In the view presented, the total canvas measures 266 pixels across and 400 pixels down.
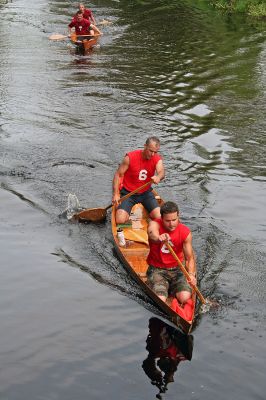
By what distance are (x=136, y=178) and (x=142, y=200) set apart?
52cm

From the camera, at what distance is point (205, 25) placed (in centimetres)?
3256

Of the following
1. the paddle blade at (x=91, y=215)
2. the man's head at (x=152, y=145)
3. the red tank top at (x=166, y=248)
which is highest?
the man's head at (x=152, y=145)

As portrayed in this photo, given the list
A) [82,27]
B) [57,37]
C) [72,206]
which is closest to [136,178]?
[72,206]

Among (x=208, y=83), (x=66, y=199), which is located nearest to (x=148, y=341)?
(x=66, y=199)

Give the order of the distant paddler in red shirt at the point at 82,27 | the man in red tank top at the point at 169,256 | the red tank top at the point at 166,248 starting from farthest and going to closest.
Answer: the distant paddler in red shirt at the point at 82,27, the red tank top at the point at 166,248, the man in red tank top at the point at 169,256

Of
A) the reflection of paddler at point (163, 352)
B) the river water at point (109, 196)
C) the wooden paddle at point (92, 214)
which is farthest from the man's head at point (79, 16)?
the reflection of paddler at point (163, 352)

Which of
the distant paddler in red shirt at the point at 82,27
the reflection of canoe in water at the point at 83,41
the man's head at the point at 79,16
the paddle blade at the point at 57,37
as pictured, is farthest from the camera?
the paddle blade at the point at 57,37

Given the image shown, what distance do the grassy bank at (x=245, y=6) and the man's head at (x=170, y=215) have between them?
1096 inches

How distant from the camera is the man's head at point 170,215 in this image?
946 centimetres

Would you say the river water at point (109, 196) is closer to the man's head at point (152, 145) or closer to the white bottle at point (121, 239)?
the white bottle at point (121, 239)

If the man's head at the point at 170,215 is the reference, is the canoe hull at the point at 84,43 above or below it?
below

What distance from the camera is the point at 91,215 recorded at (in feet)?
43.6

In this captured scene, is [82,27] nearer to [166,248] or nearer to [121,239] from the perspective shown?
[121,239]

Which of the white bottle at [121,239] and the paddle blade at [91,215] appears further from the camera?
the paddle blade at [91,215]
